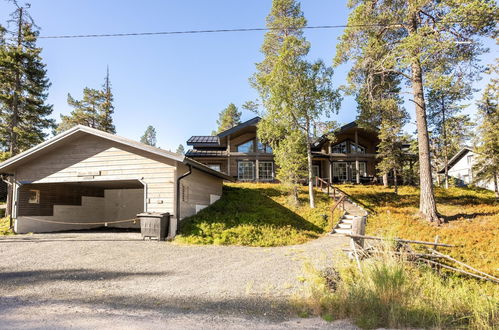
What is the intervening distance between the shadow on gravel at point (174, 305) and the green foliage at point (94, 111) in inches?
1335

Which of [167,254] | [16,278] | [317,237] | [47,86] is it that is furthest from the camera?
[47,86]

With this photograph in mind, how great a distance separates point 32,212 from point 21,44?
1348 cm

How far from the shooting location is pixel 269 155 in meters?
26.3

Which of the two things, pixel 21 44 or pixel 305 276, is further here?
pixel 21 44

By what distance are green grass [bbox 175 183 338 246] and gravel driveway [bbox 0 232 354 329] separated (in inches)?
41.5

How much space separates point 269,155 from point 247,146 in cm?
251

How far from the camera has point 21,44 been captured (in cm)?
1928

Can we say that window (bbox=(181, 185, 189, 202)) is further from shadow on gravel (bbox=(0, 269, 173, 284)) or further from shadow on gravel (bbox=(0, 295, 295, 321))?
shadow on gravel (bbox=(0, 295, 295, 321))

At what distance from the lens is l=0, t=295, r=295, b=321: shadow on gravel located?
4301 mm

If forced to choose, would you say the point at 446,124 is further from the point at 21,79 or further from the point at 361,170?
the point at 21,79

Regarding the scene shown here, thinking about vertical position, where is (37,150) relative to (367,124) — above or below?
below

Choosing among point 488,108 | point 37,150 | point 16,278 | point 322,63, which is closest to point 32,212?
point 37,150

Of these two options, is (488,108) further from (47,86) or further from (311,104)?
(47,86)

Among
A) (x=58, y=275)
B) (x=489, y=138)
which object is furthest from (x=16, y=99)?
(x=489, y=138)
